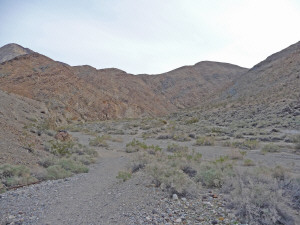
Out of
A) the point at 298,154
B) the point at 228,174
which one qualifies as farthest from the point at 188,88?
the point at 228,174

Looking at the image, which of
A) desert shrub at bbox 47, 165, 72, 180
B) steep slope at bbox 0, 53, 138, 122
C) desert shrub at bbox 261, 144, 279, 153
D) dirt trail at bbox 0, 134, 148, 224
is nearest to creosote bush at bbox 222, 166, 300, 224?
dirt trail at bbox 0, 134, 148, 224

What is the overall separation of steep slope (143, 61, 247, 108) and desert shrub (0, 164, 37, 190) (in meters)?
65.6

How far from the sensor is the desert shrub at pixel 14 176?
6418 millimetres

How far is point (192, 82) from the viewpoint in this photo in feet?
276

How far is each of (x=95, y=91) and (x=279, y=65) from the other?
124 feet

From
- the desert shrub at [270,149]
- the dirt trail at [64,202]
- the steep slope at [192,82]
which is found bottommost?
the dirt trail at [64,202]

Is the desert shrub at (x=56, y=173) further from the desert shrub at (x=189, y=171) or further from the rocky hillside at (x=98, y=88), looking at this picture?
the rocky hillside at (x=98, y=88)

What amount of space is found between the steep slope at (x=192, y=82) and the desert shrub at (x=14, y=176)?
65.6m

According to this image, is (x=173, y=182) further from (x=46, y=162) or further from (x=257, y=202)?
(x=46, y=162)

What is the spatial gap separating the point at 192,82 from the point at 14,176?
8041 cm

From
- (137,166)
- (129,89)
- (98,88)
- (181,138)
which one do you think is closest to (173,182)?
(137,166)

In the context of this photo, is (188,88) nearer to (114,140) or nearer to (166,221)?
(114,140)

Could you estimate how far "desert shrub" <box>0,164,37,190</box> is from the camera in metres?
6.42

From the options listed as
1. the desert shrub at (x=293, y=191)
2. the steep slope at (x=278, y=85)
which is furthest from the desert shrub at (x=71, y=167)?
the steep slope at (x=278, y=85)
